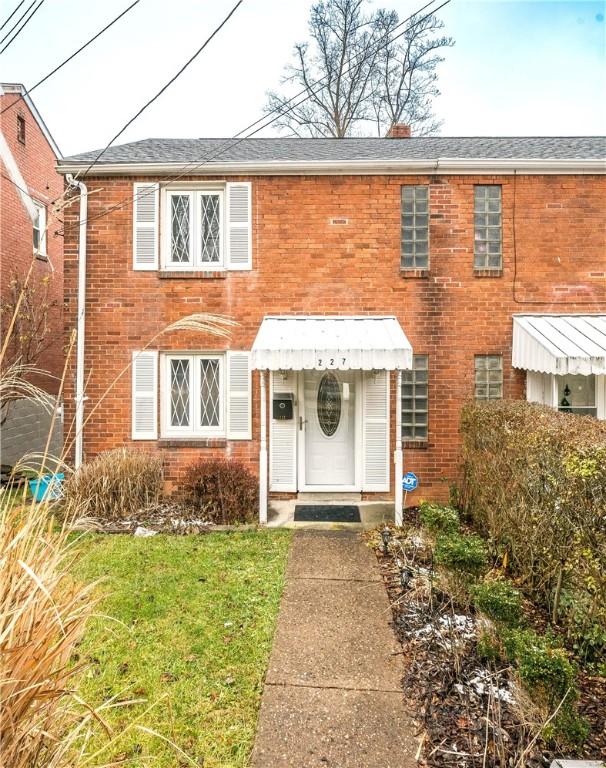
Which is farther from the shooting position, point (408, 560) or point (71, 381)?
point (71, 381)

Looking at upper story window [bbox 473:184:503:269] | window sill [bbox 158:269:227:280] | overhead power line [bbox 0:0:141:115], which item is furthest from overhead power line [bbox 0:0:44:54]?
upper story window [bbox 473:184:503:269]

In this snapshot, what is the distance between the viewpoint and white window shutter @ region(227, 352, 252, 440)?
9.73m

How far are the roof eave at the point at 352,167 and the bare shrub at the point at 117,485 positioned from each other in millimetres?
5395

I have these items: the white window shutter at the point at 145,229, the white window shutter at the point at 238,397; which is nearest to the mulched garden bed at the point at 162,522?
the white window shutter at the point at 238,397

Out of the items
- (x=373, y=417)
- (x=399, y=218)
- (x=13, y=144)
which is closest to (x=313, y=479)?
(x=373, y=417)

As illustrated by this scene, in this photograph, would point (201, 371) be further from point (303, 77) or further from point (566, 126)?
point (566, 126)

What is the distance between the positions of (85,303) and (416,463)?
7.17 m

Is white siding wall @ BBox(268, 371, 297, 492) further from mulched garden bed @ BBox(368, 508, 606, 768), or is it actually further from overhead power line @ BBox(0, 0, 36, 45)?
overhead power line @ BBox(0, 0, 36, 45)

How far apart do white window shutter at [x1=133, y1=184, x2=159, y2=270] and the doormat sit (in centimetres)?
547

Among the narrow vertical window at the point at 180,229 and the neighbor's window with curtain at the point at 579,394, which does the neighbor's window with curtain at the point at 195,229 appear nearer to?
the narrow vertical window at the point at 180,229

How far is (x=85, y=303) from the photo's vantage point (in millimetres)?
9742

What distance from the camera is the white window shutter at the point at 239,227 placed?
9742 millimetres

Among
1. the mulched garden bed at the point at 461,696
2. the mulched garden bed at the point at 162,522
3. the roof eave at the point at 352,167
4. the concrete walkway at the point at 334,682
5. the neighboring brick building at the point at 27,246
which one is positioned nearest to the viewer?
the mulched garden bed at the point at 461,696

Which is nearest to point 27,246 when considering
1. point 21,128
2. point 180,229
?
point 21,128
